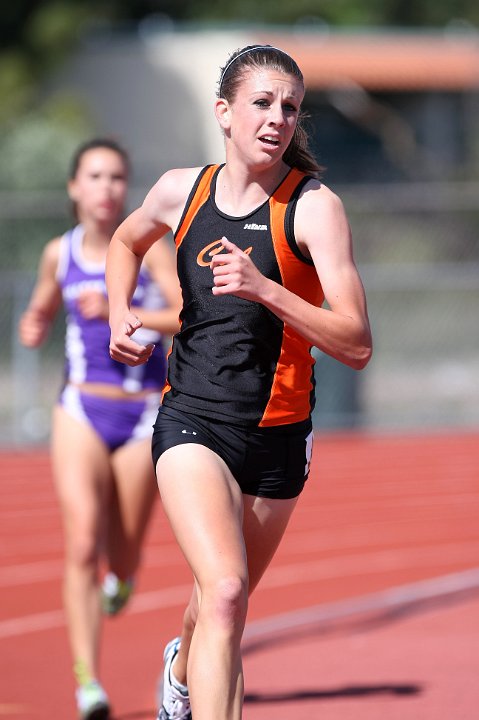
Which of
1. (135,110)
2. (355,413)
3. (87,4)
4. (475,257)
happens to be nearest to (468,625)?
(355,413)

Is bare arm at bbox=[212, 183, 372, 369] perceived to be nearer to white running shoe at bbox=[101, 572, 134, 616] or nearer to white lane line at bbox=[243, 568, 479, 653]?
white running shoe at bbox=[101, 572, 134, 616]

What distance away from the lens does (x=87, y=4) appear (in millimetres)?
30188

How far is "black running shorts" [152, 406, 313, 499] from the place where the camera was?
4.14m

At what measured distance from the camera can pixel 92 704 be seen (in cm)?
521

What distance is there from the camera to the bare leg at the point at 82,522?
549 cm

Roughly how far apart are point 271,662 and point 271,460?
233 centimetres

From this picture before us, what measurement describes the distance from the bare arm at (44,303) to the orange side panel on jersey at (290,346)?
221 cm

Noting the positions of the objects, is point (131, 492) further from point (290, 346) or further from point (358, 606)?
point (358, 606)

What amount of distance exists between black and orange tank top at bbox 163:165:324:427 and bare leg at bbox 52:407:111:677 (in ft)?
4.93

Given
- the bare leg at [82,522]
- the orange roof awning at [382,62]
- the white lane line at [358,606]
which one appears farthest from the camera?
the orange roof awning at [382,62]

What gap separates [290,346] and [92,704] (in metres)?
1.87

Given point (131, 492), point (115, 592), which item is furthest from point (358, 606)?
point (131, 492)

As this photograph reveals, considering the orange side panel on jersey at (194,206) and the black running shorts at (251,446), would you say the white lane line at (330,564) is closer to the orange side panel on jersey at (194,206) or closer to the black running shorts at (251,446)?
the black running shorts at (251,446)

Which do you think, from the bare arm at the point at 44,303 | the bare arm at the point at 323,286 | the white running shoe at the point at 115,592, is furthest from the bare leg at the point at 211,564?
the bare arm at the point at 44,303
